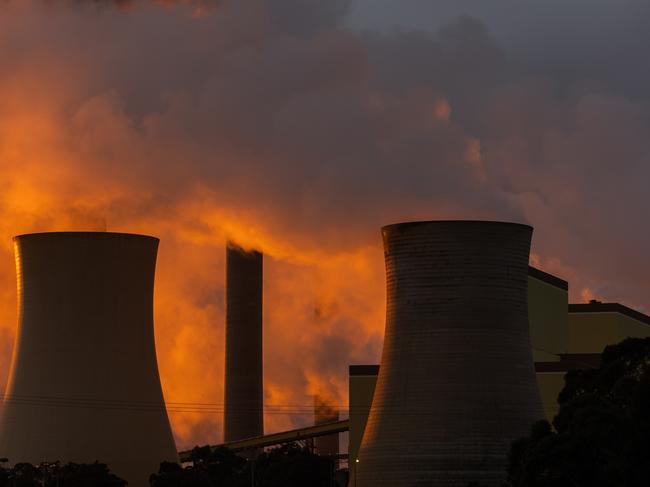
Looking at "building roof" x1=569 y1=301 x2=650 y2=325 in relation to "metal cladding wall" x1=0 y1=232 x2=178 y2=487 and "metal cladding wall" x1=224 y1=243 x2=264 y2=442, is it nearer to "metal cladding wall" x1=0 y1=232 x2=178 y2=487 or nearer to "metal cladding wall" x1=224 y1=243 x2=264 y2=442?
"metal cladding wall" x1=224 y1=243 x2=264 y2=442

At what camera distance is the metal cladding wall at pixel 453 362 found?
141ft

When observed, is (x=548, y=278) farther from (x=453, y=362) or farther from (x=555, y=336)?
(x=453, y=362)

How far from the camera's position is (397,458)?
4366cm

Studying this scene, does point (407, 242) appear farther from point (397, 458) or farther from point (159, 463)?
point (159, 463)

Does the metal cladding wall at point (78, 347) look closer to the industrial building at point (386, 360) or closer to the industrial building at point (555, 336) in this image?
the industrial building at point (386, 360)

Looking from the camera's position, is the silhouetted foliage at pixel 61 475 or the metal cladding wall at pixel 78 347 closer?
the metal cladding wall at pixel 78 347

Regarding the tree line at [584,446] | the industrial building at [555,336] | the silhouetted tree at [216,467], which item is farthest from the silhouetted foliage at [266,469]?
the industrial building at [555,336]

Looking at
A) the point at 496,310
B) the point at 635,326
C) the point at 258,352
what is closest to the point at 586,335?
the point at 635,326

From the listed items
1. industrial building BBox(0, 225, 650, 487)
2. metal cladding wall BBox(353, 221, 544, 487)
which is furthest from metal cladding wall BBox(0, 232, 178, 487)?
metal cladding wall BBox(353, 221, 544, 487)

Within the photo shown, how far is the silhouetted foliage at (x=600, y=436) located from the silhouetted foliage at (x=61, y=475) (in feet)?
45.4

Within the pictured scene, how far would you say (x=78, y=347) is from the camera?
46094mm

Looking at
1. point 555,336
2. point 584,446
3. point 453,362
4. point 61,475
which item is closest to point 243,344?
point 555,336

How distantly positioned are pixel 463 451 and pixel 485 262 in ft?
16.9

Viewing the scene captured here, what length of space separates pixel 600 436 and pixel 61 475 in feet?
68.0
